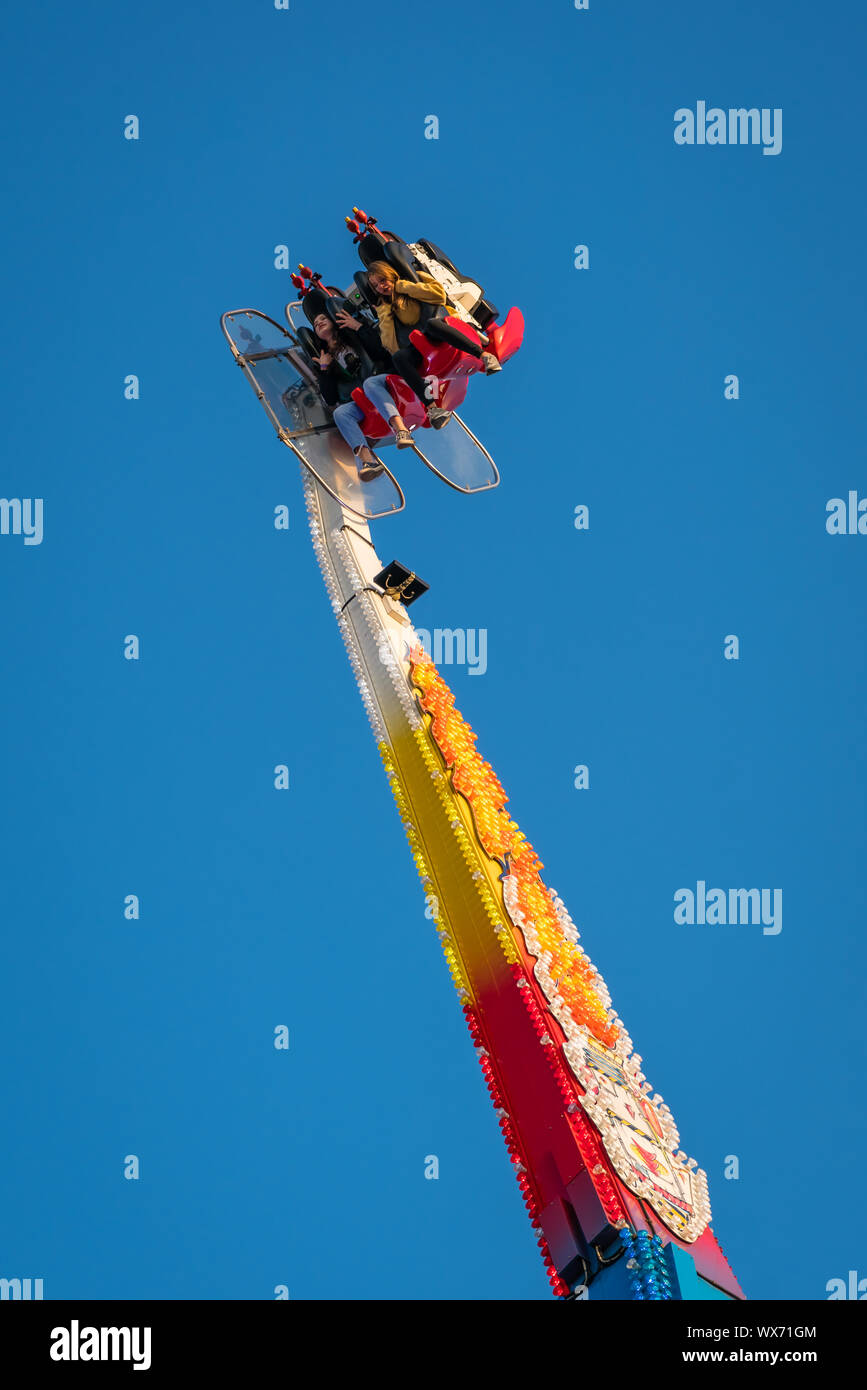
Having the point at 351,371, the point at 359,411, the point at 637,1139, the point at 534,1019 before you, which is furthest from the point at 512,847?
the point at 351,371

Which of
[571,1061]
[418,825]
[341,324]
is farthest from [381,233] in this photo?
[571,1061]

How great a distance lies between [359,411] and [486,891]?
4.87 metres

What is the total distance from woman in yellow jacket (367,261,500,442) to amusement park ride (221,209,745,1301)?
12 cm

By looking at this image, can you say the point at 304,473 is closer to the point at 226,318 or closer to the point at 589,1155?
the point at 226,318

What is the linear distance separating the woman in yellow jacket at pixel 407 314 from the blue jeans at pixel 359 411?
0.80 ft

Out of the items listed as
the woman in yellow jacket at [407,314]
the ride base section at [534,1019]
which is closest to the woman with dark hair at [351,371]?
the woman in yellow jacket at [407,314]

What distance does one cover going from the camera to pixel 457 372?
15.7 m

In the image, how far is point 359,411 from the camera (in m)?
16.6

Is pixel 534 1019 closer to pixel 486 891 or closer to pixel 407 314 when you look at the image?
pixel 486 891

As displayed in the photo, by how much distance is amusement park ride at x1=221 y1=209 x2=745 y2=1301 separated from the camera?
12859mm

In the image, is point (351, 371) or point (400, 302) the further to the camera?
point (351, 371)

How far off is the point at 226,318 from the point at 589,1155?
8649 mm

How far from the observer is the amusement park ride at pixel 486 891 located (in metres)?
12.9
